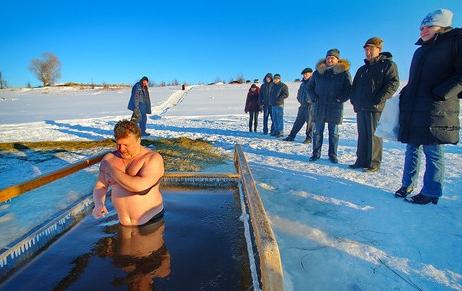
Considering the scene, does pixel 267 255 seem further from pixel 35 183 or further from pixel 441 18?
pixel 441 18

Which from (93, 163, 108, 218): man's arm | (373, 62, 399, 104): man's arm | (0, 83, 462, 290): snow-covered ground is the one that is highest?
(373, 62, 399, 104): man's arm

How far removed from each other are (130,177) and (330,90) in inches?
152

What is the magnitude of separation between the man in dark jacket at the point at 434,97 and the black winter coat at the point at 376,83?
85cm

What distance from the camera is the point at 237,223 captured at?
10.4 feet

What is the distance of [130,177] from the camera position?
2.65 meters

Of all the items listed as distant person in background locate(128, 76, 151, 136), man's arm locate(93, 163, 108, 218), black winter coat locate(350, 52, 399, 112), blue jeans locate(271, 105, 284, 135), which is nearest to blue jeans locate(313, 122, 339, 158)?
black winter coat locate(350, 52, 399, 112)

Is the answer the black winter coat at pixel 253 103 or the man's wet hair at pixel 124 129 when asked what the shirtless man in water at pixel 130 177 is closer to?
the man's wet hair at pixel 124 129

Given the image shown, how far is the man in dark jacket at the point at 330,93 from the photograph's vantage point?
17.2 ft

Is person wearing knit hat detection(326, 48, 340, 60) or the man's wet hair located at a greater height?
person wearing knit hat detection(326, 48, 340, 60)

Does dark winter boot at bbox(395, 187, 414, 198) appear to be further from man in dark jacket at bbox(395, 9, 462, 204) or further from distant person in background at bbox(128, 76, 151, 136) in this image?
distant person in background at bbox(128, 76, 151, 136)

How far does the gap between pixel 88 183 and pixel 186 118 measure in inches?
389

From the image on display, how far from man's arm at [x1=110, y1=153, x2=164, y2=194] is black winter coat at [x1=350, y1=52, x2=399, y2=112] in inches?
129

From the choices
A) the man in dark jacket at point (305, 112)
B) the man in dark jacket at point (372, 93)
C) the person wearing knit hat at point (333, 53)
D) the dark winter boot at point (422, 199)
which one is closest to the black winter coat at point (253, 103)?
the man in dark jacket at point (305, 112)

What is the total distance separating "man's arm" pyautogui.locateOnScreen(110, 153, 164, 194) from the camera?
2.62m
